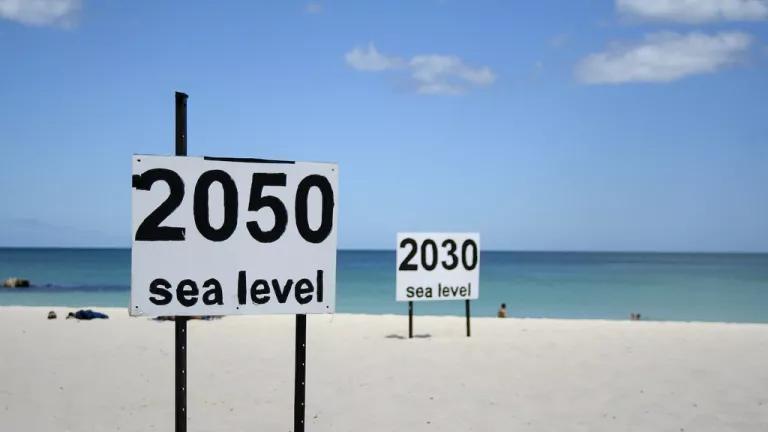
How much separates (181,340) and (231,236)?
0.71 metres

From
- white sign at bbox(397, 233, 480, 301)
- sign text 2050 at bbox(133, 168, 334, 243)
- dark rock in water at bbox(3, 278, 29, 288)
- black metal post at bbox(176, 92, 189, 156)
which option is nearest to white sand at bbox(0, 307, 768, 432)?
white sign at bbox(397, 233, 480, 301)

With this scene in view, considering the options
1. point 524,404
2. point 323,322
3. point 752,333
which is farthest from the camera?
point 323,322

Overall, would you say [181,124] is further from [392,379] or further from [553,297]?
[553,297]

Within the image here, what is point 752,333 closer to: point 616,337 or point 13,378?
point 616,337

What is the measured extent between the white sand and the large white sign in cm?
387

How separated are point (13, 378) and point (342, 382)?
4.80 m

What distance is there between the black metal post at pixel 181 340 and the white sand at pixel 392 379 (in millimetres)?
3615

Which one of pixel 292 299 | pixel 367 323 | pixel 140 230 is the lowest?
pixel 367 323

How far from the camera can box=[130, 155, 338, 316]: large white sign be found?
14.5 feet

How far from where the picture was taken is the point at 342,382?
34.7 ft

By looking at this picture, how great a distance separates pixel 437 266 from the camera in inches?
624

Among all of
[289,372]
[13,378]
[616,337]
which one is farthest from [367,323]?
[13,378]

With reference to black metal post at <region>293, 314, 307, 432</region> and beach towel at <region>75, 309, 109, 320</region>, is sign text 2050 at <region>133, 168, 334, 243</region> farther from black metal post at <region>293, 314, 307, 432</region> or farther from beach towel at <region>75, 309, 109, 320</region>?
beach towel at <region>75, 309, 109, 320</region>

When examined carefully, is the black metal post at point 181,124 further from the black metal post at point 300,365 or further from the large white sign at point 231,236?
the black metal post at point 300,365
